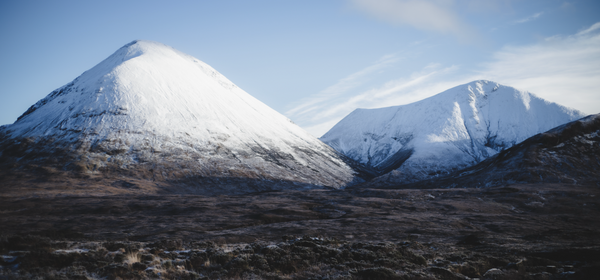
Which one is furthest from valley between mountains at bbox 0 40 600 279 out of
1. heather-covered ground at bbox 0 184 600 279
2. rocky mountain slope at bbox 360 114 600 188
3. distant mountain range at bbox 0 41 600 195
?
distant mountain range at bbox 0 41 600 195

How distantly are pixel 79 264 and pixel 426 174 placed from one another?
15721cm

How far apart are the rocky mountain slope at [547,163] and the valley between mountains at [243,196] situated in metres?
0.60

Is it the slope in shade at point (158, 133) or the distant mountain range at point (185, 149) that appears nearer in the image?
the distant mountain range at point (185, 149)

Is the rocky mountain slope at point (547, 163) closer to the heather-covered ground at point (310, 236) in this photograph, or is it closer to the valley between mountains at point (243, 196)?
the valley between mountains at point (243, 196)

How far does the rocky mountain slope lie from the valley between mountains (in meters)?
0.60

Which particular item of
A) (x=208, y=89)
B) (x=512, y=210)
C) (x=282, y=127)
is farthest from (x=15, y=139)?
(x=512, y=210)

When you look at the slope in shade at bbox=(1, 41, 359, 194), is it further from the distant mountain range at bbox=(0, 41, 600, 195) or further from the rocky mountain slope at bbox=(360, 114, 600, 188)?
the rocky mountain slope at bbox=(360, 114, 600, 188)

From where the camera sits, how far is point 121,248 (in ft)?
65.7

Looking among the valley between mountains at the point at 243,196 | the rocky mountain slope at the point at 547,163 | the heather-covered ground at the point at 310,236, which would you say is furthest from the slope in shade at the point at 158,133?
the rocky mountain slope at the point at 547,163

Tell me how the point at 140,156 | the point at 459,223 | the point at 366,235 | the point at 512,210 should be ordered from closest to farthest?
the point at 366,235, the point at 459,223, the point at 512,210, the point at 140,156

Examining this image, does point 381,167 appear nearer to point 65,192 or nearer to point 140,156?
point 140,156

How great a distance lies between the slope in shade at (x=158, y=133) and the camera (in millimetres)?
109375

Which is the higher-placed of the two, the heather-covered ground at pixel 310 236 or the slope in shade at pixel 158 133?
the slope in shade at pixel 158 133

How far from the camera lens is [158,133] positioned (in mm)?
128375
